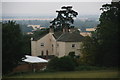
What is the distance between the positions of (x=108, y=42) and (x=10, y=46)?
8.75 ft

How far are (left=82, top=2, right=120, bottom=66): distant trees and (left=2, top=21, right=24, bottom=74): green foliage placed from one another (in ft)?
7.01

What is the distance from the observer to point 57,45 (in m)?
11.1

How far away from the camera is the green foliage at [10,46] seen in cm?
701

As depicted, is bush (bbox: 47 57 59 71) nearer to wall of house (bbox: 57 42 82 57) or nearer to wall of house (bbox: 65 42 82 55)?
wall of house (bbox: 57 42 82 57)

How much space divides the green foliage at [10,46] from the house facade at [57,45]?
247cm

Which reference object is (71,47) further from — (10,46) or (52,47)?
(10,46)

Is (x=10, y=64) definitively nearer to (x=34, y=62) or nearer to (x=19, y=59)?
(x=19, y=59)

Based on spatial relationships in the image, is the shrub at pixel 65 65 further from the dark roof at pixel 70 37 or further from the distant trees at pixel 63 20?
the distant trees at pixel 63 20

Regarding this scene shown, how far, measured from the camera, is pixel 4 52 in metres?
6.89

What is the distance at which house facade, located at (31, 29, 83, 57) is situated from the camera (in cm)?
1061

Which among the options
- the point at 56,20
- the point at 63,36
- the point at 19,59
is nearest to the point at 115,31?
the point at 19,59

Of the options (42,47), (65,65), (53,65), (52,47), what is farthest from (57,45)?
(65,65)

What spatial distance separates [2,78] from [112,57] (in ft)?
10.1

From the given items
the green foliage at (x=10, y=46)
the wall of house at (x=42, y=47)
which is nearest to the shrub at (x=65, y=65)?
the green foliage at (x=10, y=46)
